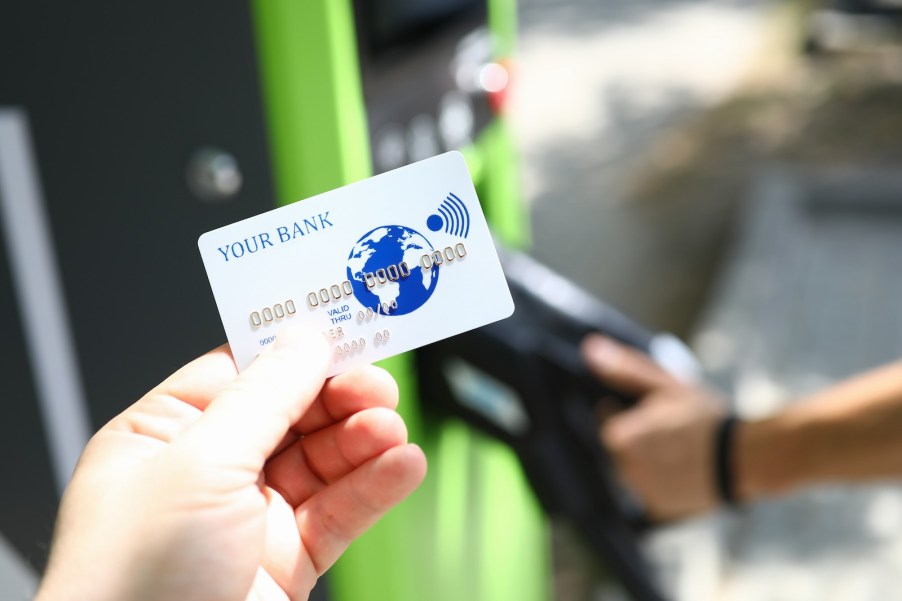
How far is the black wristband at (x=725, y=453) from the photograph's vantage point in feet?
5.00

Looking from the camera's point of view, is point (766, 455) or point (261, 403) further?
point (766, 455)

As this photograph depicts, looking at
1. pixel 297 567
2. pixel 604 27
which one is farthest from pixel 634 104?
pixel 297 567

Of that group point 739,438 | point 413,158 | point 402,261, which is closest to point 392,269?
point 402,261

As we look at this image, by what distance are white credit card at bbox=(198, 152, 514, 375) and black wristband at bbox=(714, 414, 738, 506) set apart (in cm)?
87

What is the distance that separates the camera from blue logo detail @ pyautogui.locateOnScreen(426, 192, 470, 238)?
0.76 metres

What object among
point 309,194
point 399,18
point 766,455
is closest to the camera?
point 309,194

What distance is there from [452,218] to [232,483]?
264mm

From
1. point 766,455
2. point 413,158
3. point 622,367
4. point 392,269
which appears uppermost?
point 392,269

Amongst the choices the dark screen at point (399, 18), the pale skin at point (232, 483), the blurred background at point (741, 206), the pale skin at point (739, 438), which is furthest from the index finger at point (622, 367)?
the blurred background at point (741, 206)

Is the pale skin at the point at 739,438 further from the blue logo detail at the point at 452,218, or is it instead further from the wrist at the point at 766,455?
the blue logo detail at the point at 452,218

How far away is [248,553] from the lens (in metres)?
0.72

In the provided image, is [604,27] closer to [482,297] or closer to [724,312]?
[724,312]

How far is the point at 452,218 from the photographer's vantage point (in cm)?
76

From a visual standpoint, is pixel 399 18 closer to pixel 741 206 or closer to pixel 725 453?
pixel 725 453
